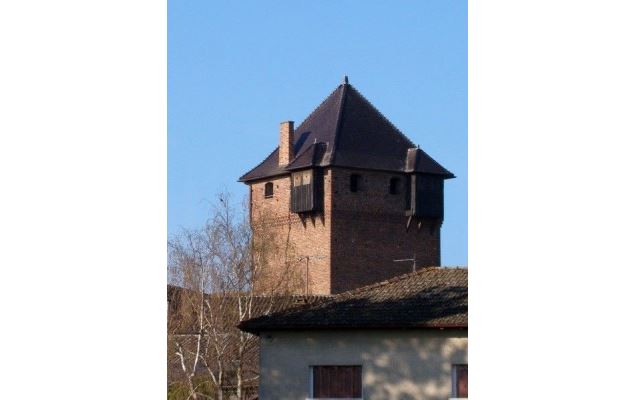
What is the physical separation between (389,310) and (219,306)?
24.8 feet

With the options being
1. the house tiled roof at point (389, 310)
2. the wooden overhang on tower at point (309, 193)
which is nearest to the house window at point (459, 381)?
the house tiled roof at point (389, 310)

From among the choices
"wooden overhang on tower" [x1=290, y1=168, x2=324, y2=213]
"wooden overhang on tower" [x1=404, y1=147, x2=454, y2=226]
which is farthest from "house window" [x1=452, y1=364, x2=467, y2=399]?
"wooden overhang on tower" [x1=404, y1=147, x2=454, y2=226]

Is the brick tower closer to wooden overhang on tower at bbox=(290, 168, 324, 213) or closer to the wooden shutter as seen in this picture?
wooden overhang on tower at bbox=(290, 168, 324, 213)

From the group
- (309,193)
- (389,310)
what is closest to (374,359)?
(389,310)

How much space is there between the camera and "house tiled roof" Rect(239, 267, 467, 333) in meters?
11.9

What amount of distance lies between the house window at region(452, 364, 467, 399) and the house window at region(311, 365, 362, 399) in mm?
1021

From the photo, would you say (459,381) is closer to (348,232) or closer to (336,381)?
(336,381)

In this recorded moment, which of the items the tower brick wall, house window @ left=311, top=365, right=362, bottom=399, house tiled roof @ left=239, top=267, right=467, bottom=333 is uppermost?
the tower brick wall

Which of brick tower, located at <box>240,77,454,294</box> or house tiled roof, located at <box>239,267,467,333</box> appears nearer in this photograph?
house tiled roof, located at <box>239,267,467,333</box>

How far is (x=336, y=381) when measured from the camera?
12266 mm
